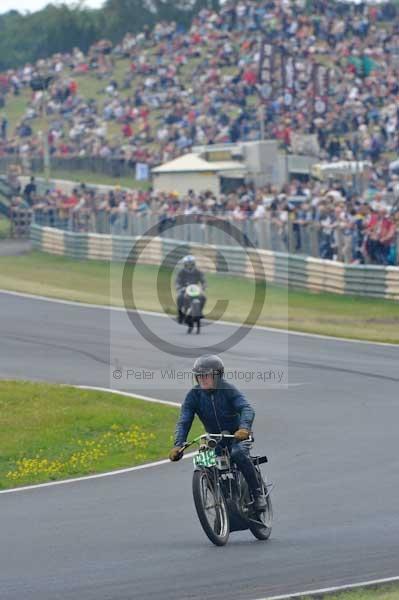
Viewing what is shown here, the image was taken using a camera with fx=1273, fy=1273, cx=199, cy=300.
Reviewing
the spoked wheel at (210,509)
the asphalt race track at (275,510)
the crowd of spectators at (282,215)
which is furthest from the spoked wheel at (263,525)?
the crowd of spectators at (282,215)

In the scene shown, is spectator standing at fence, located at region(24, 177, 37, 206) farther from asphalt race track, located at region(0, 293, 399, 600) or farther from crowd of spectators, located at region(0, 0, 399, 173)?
asphalt race track, located at region(0, 293, 399, 600)

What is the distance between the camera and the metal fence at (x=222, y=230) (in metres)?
31.2

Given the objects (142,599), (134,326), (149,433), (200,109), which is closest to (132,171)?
(200,109)

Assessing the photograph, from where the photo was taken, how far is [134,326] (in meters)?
27.6

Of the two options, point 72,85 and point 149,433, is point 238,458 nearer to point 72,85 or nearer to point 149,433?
point 149,433

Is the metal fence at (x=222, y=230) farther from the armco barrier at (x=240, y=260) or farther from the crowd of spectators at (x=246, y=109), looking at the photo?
the armco barrier at (x=240, y=260)

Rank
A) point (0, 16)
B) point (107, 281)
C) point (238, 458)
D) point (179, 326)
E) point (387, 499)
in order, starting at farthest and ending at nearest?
point (0, 16)
point (107, 281)
point (179, 326)
point (387, 499)
point (238, 458)

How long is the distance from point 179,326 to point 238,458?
16.9 metres

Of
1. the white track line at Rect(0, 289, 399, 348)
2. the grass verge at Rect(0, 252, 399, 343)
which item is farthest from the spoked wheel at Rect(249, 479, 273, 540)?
the grass verge at Rect(0, 252, 399, 343)

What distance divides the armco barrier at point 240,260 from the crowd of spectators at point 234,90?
18.6 ft

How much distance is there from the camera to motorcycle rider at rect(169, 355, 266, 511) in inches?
410

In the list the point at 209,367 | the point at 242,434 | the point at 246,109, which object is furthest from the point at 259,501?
the point at 246,109

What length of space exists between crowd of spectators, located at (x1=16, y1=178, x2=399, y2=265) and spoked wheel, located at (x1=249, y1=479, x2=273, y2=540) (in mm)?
18696

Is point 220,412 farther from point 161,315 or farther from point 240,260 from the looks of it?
point 240,260
